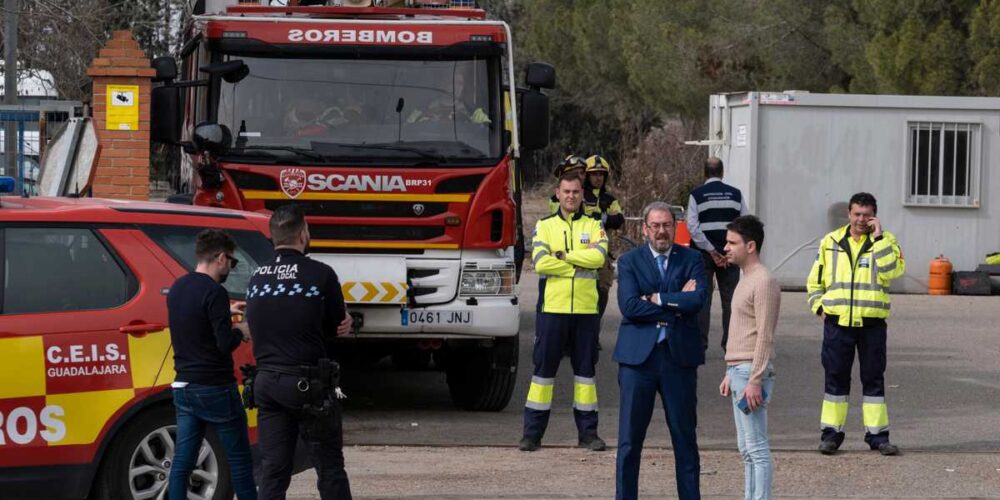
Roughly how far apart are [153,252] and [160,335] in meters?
0.41

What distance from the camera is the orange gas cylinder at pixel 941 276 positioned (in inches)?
852

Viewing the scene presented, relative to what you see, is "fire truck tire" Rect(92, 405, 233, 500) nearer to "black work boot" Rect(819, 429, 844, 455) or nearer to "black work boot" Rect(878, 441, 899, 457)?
"black work boot" Rect(819, 429, 844, 455)

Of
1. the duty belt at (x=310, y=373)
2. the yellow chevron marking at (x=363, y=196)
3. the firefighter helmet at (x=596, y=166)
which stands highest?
the firefighter helmet at (x=596, y=166)

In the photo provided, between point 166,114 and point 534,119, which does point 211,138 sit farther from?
point 534,119

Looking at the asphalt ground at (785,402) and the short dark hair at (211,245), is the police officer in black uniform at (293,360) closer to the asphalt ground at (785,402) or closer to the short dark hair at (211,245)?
the short dark hair at (211,245)

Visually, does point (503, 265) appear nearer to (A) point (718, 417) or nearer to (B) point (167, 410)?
(A) point (718, 417)

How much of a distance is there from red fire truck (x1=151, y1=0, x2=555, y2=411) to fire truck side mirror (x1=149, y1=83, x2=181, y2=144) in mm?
10

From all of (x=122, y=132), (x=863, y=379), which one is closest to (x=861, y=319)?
(x=863, y=379)

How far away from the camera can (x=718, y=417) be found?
1155 cm

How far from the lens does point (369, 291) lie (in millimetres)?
10656

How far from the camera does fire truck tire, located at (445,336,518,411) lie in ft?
37.0

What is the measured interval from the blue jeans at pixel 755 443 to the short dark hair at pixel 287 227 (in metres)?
2.34

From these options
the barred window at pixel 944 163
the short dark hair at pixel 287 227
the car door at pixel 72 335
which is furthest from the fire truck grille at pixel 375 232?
the barred window at pixel 944 163

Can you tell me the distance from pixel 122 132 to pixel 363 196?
12.7ft
